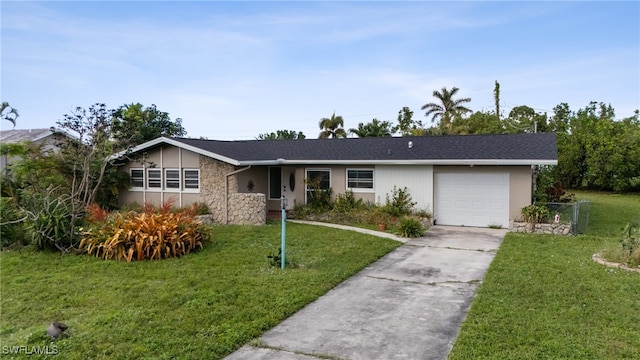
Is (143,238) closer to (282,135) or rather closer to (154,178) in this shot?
(154,178)

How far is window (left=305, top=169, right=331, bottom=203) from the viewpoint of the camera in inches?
644

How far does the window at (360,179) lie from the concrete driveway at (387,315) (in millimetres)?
6418

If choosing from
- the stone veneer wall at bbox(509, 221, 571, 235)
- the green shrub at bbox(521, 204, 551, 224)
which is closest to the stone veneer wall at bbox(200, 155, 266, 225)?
the stone veneer wall at bbox(509, 221, 571, 235)

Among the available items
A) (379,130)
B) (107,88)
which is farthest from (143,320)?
(379,130)

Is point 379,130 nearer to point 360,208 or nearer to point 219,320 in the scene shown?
point 360,208

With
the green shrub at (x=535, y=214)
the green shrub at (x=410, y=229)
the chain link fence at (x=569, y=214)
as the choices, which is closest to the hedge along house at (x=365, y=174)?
the green shrub at (x=535, y=214)

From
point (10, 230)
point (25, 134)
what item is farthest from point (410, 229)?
point (25, 134)

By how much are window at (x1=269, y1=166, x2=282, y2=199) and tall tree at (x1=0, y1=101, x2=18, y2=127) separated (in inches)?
365

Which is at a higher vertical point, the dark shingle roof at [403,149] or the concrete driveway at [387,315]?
the dark shingle roof at [403,149]

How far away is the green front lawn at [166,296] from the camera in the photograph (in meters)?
4.84

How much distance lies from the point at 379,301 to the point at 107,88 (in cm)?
1469

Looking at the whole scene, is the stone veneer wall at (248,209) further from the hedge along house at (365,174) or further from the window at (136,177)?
the window at (136,177)

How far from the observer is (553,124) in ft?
115

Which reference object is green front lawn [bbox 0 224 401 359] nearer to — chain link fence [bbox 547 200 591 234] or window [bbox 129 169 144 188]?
chain link fence [bbox 547 200 591 234]
